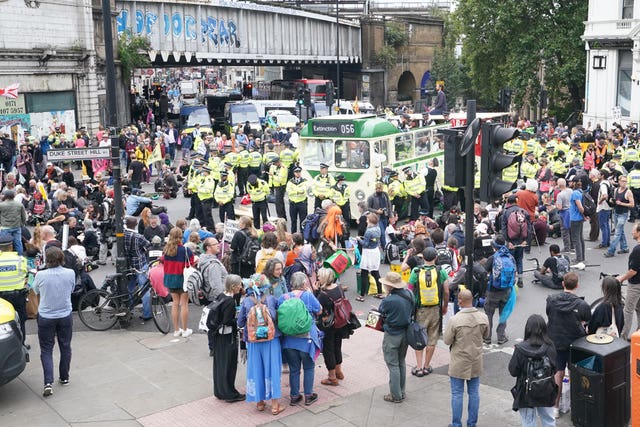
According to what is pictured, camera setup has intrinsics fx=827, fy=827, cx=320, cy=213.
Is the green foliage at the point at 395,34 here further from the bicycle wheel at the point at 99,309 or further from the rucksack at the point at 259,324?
the rucksack at the point at 259,324

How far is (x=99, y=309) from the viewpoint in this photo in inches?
510

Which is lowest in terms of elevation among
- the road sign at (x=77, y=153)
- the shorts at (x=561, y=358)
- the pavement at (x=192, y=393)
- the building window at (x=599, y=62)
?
the pavement at (x=192, y=393)

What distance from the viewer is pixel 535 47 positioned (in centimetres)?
4781

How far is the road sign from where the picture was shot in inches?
483

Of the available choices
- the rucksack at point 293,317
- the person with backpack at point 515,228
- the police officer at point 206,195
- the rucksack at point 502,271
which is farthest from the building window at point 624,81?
the rucksack at point 293,317

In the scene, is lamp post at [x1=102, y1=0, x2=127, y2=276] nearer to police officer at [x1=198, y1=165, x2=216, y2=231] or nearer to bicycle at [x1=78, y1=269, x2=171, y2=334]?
bicycle at [x1=78, y1=269, x2=171, y2=334]

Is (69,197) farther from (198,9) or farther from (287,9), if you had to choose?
(287,9)

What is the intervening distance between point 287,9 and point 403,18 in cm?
2085

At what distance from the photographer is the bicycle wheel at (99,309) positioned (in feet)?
42.5

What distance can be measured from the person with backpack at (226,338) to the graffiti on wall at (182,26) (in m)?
32.7

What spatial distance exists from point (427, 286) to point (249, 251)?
13.2 ft

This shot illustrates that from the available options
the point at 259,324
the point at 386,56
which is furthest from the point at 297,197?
the point at 386,56

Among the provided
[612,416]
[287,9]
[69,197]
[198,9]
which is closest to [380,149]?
[69,197]

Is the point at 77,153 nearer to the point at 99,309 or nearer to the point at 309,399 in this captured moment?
the point at 99,309
